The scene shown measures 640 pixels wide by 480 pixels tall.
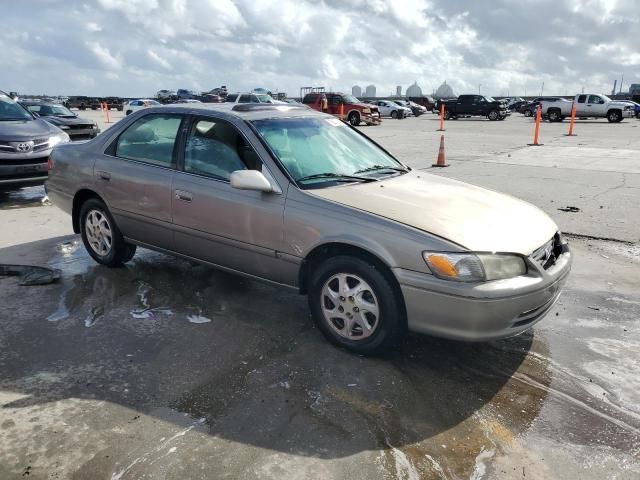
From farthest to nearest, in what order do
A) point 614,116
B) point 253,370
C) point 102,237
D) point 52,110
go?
1. point 614,116
2. point 52,110
3. point 102,237
4. point 253,370

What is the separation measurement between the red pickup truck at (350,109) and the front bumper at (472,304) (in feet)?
84.5

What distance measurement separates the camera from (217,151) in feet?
13.6

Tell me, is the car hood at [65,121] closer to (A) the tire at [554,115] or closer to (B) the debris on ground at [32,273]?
(B) the debris on ground at [32,273]

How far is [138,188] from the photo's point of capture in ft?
14.9

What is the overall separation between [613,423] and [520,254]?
1.03 meters

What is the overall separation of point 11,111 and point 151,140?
589 centimetres

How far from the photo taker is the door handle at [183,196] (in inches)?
163

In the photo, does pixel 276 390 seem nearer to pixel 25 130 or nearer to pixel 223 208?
pixel 223 208

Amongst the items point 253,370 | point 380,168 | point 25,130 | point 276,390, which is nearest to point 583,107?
point 25,130

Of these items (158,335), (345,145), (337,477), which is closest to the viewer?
(337,477)

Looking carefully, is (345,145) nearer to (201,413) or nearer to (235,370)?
(235,370)

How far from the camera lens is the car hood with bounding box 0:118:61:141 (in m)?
7.94

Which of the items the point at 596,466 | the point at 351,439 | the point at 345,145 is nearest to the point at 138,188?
the point at 345,145

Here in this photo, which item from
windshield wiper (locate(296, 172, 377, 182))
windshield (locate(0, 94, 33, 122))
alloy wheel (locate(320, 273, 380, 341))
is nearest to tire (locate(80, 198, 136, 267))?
windshield wiper (locate(296, 172, 377, 182))
